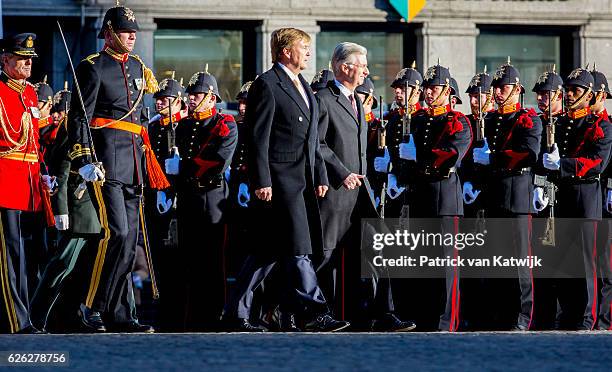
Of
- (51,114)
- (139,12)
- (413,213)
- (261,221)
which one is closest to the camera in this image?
(261,221)

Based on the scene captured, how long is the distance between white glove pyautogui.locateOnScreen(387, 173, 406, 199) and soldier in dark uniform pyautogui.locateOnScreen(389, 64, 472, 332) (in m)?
0.18

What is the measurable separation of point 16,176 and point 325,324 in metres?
2.10

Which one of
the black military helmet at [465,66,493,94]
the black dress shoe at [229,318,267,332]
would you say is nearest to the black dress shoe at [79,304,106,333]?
the black dress shoe at [229,318,267,332]

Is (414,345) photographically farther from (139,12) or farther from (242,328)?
(139,12)

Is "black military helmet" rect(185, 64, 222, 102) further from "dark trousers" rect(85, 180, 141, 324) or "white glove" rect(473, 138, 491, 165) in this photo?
"dark trousers" rect(85, 180, 141, 324)

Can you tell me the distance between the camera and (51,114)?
17.8 m

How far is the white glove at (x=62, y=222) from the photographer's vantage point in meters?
13.2

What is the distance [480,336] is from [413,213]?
257 cm

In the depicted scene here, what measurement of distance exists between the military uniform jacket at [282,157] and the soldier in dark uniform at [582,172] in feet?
8.56

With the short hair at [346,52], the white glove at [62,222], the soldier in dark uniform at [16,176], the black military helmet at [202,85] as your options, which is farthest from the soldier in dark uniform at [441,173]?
the soldier in dark uniform at [16,176]

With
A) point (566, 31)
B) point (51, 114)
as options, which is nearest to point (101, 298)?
point (51, 114)

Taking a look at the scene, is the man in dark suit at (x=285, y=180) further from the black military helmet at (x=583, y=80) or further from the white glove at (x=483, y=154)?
the black military helmet at (x=583, y=80)

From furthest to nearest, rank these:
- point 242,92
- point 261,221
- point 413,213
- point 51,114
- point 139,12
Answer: point 139,12 → point 51,114 → point 242,92 → point 413,213 → point 261,221

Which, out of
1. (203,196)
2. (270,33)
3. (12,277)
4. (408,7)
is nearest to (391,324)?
(203,196)
